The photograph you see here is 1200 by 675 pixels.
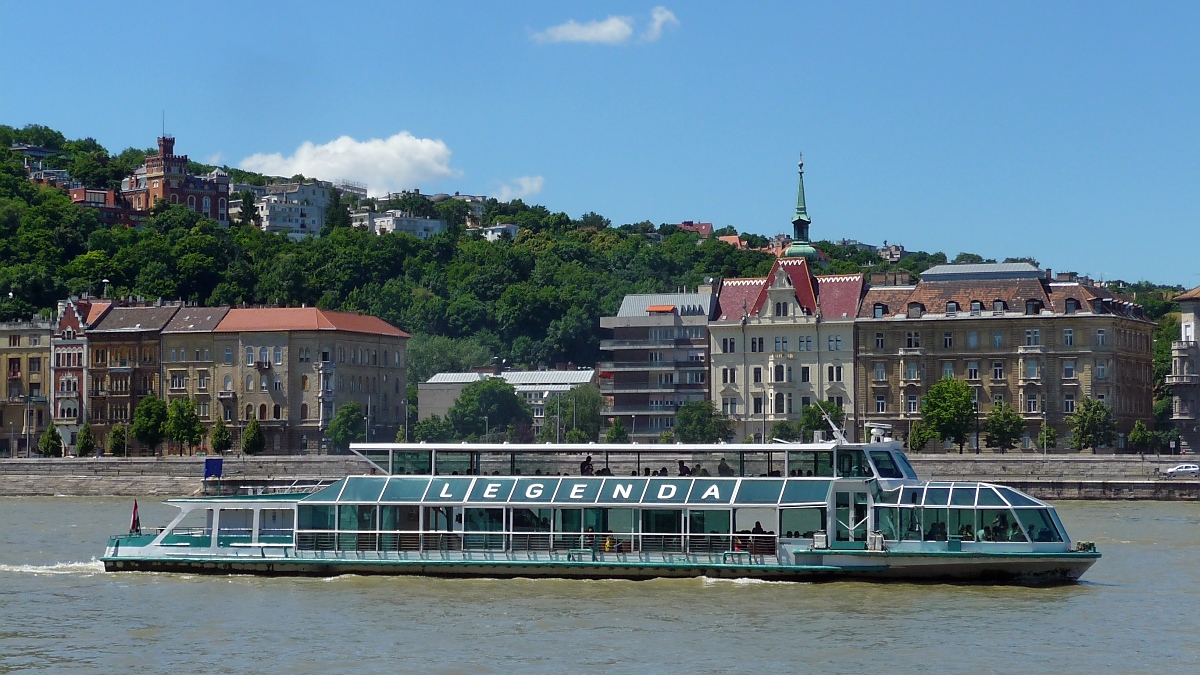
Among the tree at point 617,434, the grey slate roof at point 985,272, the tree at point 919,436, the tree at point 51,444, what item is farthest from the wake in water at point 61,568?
the grey slate roof at point 985,272

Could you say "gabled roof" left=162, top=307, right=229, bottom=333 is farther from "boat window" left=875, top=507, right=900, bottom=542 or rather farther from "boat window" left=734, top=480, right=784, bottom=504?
"boat window" left=875, top=507, right=900, bottom=542

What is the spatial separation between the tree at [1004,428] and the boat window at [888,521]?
2488 inches

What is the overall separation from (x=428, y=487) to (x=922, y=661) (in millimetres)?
Result: 16294

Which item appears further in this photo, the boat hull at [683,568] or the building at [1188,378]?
the building at [1188,378]

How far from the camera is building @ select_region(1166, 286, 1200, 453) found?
118062 millimetres

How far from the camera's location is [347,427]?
122 metres

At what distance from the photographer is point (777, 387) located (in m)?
120

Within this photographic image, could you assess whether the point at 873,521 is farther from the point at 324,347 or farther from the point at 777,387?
the point at 324,347

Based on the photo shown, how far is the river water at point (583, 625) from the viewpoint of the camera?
35188 mm

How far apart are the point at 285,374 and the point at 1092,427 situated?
50971 mm

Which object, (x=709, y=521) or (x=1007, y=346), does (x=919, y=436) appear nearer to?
(x=1007, y=346)

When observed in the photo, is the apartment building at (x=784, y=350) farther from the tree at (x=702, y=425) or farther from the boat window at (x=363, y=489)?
the boat window at (x=363, y=489)

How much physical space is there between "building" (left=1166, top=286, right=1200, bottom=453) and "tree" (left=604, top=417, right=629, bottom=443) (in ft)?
112

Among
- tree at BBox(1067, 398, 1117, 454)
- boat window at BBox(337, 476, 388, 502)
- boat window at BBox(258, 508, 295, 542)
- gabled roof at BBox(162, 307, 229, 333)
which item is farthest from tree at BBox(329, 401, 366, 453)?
boat window at BBox(337, 476, 388, 502)
